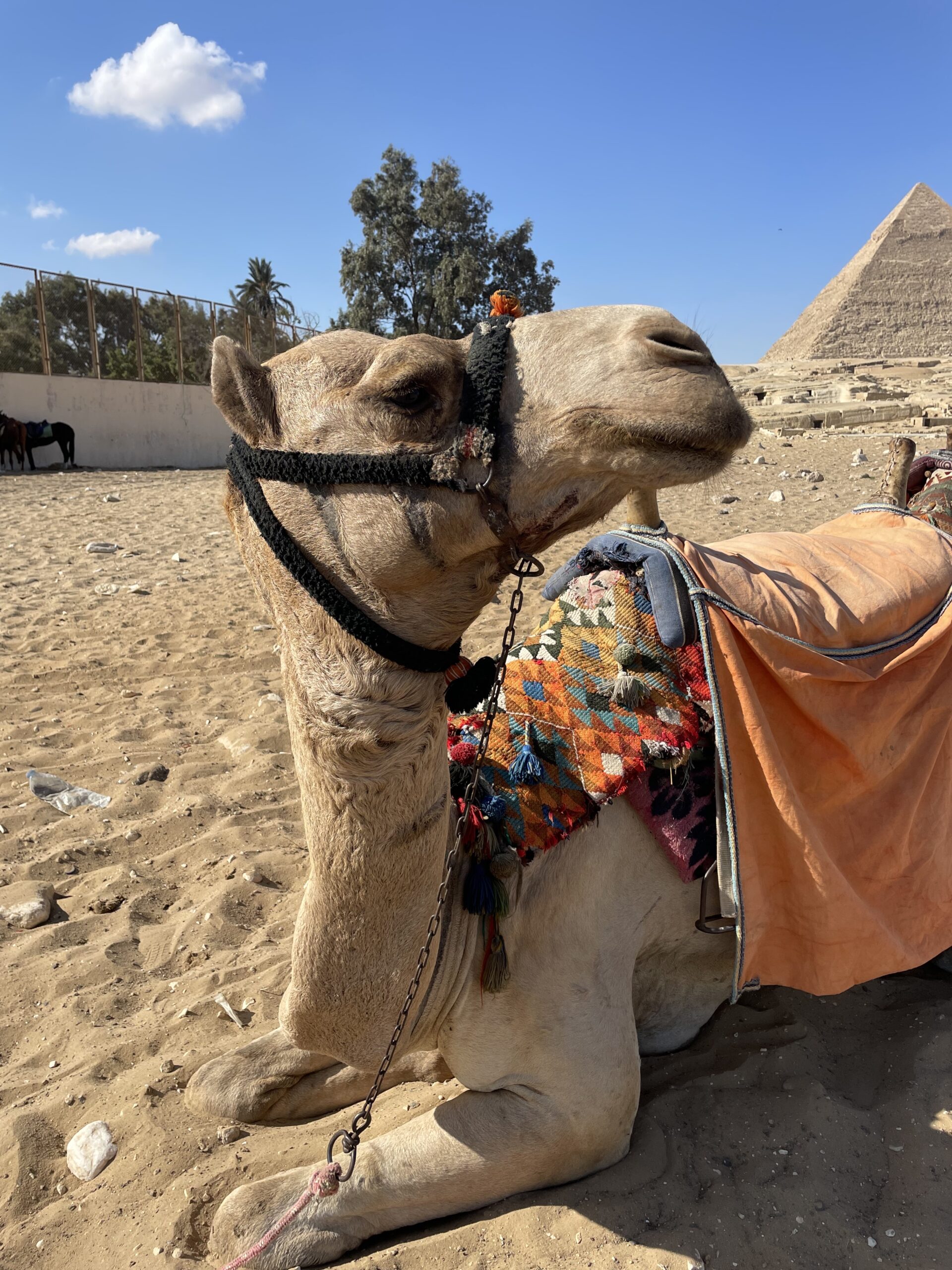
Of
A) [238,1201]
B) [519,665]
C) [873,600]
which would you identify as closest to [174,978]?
[238,1201]

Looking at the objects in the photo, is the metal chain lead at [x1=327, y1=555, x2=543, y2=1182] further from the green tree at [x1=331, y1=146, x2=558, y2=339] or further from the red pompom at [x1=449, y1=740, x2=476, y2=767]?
the green tree at [x1=331, y1=146, x2=558, y2=339]

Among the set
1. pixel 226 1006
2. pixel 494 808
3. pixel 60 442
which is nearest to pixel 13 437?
pixel 60 442

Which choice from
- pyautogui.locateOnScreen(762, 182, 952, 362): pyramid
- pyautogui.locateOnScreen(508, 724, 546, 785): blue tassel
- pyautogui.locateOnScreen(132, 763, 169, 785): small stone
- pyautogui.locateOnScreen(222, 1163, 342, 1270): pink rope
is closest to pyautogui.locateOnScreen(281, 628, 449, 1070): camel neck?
pyautogui.locateOnScreen(222, 1163, 342, 1270): pink rope

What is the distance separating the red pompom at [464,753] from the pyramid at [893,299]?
297 feet

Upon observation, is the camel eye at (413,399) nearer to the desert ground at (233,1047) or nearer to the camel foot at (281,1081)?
the desert ground at (233,1047)

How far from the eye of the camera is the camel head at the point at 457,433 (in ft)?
4.89

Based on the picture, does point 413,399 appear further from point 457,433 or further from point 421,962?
point 421,962

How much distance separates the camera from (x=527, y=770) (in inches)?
92.0

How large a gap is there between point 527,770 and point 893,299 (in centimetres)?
10902

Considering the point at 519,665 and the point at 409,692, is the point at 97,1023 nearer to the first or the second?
the point at 519,665

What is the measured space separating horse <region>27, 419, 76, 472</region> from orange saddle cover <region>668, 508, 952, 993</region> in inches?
874

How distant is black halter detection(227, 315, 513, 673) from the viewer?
159 cm

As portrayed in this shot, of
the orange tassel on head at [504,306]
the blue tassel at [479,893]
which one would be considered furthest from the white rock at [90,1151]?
the orange tassel on head at [504,306]

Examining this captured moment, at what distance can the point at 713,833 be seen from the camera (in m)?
2.46
